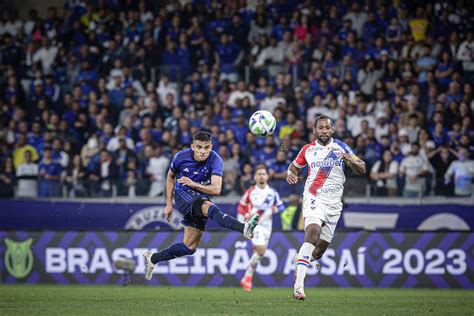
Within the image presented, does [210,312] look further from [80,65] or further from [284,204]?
[80,65]

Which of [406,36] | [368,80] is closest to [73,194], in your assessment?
[368,80]

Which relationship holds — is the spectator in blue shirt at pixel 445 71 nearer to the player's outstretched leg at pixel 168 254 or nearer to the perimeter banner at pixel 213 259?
the perimeter banner at pixel 213 259

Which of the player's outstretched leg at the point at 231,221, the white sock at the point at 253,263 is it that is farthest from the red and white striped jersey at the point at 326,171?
the white sock at the point at 253,263

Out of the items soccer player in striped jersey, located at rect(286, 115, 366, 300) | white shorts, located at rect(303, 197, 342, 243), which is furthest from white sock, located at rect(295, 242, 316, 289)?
white shorts, located at rect(303, 197, 342, 243)

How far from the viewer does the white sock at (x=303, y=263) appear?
39.0ft

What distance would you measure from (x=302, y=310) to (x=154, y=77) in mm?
13246

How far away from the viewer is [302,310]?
11.7 metres

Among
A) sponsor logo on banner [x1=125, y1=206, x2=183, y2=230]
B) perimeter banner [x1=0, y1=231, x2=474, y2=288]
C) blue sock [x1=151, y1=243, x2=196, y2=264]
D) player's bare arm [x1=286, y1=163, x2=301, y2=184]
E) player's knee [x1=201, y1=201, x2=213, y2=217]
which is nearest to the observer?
player's knee [x1=201, y1=201, x2=213, y2=217]

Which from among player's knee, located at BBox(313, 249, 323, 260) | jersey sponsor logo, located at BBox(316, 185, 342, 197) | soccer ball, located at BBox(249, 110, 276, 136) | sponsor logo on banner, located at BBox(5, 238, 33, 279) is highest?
soccer ball, located at BBox(249, 110, 276, 136)

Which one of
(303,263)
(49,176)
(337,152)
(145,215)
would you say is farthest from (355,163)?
(49,176)

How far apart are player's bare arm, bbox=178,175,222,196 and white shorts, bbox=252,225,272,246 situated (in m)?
4.16

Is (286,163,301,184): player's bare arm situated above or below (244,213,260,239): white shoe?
above

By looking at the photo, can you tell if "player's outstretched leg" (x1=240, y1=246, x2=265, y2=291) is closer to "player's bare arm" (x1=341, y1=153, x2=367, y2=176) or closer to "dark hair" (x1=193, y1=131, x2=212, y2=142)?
"dark hair" (x1=193, y1=131, x2=212, y2=142)

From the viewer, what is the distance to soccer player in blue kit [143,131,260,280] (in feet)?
41.5
